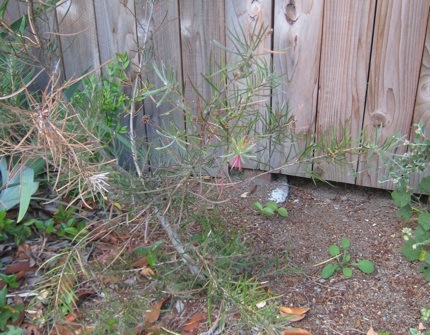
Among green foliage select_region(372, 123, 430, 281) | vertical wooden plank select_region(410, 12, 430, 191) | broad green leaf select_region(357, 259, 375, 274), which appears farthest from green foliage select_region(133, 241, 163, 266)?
vertical wooden plank select_region(410, 12, 430, 191)

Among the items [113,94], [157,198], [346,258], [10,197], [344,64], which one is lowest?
[346,258]

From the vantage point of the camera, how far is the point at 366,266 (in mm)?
2291

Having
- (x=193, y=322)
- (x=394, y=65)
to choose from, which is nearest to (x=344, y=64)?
(x=394, y=65)

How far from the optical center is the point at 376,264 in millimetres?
2365

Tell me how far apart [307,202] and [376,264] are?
54 cm

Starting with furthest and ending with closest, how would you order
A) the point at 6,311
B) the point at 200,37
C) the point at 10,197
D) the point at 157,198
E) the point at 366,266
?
the point at 200,37 < the point at 10,197 < the point at 366,266 < the point at 6,311 < the point at 157,198

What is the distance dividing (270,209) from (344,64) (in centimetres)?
74

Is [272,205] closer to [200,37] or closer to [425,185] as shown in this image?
[425,185]

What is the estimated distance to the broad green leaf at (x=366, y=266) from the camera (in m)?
2.28

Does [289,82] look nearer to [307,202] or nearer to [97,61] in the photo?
[307,202]

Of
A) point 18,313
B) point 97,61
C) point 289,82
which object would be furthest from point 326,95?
point 18,313

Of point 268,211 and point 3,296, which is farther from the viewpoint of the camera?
point 268,211

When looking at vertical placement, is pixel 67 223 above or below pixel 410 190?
below

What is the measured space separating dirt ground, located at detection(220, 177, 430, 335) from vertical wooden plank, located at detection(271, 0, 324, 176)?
0.30 m
